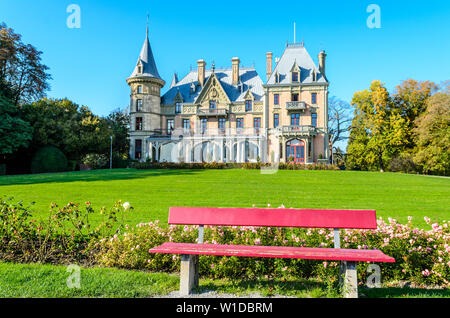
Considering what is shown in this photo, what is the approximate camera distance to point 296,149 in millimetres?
34719

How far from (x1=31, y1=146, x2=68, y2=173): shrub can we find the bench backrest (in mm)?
28643

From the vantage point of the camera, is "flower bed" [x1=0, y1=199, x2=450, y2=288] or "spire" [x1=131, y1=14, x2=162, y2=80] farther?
Result: "spire" [x1=131, y1=14, x2=162, y2=80]

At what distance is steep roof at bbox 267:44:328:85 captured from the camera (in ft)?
120

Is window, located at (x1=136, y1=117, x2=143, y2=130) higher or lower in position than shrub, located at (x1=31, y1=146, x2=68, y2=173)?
higher

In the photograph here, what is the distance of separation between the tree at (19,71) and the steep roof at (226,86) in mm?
14916

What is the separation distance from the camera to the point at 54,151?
2967cm

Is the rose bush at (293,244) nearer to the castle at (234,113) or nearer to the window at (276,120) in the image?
the castle at (234,113)

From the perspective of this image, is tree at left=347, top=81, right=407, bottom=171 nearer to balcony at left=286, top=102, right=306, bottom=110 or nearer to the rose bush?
balcony at left=286, top=102, right=306, bottom=110

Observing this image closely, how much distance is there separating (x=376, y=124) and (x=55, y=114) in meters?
34.2

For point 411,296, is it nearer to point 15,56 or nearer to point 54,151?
point 54,151

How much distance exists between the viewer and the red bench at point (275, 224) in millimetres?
4055

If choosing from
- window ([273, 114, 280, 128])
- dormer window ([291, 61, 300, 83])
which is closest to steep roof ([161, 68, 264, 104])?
window ([273, 114, 280, 128])

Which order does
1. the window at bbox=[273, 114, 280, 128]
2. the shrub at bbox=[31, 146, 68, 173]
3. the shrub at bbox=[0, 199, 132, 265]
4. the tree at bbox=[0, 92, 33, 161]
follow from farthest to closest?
the window at bbox=[273, 114, 280, 128]
the shrub at bbox=[31, 146, 68, 173]
the tree at bbox=[0, 92, 33, 161]
the shrub at bbox=[0, 199, 132, 265]
